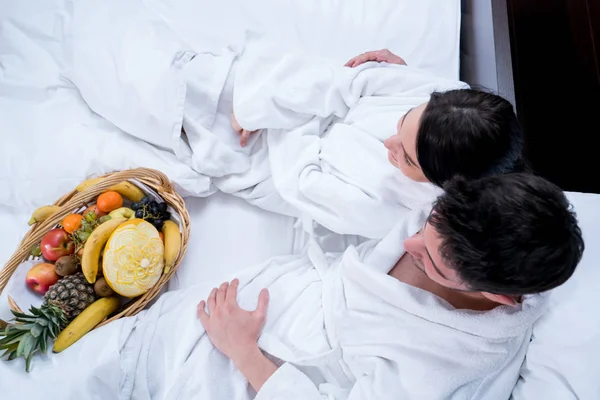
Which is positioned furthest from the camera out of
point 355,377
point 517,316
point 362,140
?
point 362,140

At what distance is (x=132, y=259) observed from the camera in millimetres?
1031

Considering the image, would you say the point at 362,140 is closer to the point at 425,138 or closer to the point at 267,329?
the point at 425,138

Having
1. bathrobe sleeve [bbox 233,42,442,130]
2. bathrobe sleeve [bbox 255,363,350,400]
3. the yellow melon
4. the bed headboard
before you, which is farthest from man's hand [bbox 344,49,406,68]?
bathrobe sleeve [bbox 255,363,350,400]

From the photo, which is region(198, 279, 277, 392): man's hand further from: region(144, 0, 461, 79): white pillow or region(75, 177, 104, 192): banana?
region(144, 0, 461, 79): white pillow

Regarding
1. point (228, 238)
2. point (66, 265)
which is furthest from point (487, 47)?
point (66, 265)

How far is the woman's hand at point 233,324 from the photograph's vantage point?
975mm

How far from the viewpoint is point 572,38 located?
132 cm

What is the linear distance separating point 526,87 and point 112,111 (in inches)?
43.1

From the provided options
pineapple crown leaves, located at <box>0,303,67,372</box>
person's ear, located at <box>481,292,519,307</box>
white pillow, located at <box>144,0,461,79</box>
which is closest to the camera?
person's ear, located at <box>481,292,519,307</box>

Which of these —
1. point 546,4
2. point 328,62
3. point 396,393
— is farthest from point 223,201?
point 546,4

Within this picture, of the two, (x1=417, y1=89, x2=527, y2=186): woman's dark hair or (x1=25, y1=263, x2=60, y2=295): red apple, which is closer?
(x1=417, y1=89, x2=527, y2=186): woman's dark hair

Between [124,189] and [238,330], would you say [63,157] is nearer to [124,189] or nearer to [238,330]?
[124,189]

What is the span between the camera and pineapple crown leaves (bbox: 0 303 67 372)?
3.10 ft

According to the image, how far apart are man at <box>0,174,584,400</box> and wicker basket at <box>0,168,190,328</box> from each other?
4 cm
